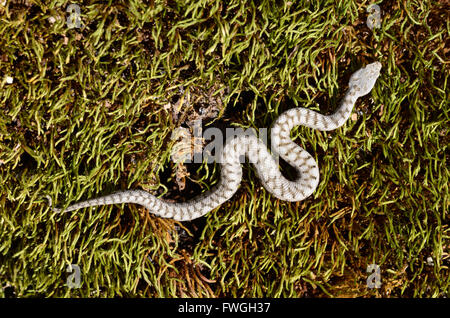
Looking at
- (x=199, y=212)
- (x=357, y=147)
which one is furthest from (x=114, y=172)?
(x=357, y=147)

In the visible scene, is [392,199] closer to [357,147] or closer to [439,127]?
[357,147]

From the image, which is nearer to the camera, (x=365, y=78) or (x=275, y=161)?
(x=365, y=78)

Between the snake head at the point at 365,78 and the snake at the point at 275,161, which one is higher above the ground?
the snake head at the point at 365,78

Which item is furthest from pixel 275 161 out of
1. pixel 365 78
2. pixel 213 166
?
pixel 365 78

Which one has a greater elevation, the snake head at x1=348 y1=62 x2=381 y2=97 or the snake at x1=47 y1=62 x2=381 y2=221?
the snake head at x1=348 y1=62 x2=381 y2=97

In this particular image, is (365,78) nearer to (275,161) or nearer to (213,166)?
(275,161)
